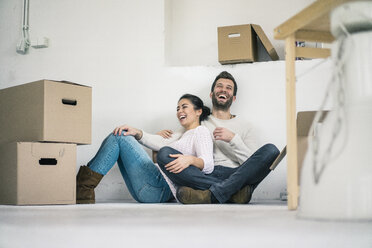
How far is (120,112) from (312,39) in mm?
2637

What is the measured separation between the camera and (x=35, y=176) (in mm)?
2627

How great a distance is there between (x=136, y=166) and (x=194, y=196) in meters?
0.55

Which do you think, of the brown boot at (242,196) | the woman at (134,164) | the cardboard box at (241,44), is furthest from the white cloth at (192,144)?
the cardboard box at (241,44)

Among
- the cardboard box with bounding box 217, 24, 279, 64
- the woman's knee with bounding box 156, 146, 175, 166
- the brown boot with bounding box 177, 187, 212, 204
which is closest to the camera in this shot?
the brown boot with bounding box 177, 187, 212, 204

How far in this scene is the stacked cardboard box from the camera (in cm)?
260

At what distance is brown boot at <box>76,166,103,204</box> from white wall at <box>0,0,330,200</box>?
2.23 feet

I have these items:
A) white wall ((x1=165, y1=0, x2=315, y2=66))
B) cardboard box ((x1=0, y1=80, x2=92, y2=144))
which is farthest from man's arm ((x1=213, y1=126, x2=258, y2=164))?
white wall ((x1=165, y1=0, x2=315, y2=66))

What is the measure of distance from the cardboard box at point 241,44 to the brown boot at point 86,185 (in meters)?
1.17

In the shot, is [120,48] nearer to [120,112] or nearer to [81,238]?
[120,112]

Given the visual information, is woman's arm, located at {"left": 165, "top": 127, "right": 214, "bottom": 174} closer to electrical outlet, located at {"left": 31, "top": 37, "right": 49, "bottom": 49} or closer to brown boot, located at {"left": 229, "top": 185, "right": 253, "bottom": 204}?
brown boot, located at {"left": 229, "top": 185, "right": 253, "bottom": 204}

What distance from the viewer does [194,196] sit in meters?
2.57

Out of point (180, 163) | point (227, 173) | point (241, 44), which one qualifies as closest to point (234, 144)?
point (227, 173)

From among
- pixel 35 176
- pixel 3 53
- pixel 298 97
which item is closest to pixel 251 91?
pixel 298 97

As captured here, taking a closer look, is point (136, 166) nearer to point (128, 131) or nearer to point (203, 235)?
point (128, 131)
